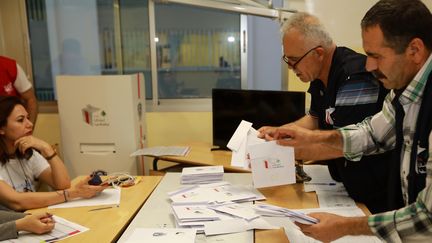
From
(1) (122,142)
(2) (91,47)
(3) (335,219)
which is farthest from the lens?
A: (2) (91,47)

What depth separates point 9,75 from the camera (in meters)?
3.20

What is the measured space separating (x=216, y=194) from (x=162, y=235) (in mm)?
465

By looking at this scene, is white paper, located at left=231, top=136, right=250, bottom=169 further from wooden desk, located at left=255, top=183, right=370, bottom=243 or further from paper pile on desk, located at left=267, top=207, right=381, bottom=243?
paper pile on desk, located at left=267, top=207, right=381, bottom=243

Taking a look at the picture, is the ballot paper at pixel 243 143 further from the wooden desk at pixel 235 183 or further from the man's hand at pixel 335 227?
the man's hand at pixel 335 227

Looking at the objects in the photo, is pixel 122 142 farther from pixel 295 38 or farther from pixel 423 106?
pixel 423 106

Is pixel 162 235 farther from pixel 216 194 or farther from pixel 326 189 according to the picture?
pixel 326 189

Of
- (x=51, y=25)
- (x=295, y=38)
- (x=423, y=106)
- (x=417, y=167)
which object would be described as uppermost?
(x=51, y=25)

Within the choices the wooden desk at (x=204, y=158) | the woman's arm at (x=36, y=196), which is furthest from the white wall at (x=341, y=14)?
the woman's arm at (x=36, y=196)

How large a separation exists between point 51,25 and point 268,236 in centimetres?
353

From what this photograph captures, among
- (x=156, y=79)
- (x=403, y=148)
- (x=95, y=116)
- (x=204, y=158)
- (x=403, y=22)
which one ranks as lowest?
(x=204, y=158)

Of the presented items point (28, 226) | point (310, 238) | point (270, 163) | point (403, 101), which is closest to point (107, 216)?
point (28, 226)

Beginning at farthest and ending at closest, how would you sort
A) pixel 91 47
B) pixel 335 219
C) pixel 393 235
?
pixel 91 47 < pixel 335 219 < pixel 393 235

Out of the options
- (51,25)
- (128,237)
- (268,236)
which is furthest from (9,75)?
(268,236)

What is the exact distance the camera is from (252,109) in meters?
3.04
